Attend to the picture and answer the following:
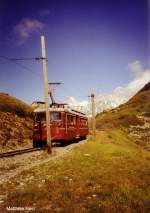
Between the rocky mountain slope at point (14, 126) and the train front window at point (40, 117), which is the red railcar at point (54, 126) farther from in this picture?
the rocky mountain slope at point (14, 126)

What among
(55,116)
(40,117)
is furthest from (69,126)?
(40,117)

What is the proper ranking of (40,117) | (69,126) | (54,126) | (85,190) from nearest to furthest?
1. (85,190)
2. (54,126)
3. (40,117)
4. (69,126)

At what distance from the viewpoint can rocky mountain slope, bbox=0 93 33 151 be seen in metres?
24.9

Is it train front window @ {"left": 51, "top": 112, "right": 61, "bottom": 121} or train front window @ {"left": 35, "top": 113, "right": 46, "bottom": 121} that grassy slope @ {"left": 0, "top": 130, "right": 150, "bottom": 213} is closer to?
train front window @ {"left": 51, "top": 112, "right": 61, "bottom": 121}

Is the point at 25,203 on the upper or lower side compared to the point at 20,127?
lower

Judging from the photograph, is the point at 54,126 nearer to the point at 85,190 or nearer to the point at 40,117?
the point at 40,117

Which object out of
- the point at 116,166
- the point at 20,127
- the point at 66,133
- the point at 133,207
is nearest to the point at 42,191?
the point at 133,207

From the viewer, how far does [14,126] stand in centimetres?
2945

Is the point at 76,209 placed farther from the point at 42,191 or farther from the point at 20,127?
the point at 20,127

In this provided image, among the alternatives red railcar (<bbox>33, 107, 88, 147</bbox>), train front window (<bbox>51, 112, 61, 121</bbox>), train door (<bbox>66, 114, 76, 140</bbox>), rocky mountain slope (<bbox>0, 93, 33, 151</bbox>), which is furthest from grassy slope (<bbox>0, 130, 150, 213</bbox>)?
rocky mountain slope (<bbox>0, 93, 33, 151</bbox>)

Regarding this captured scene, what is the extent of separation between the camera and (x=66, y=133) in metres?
22.1

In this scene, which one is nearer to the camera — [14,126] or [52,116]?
[52,116]

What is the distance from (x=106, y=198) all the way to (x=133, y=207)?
0.76 meters

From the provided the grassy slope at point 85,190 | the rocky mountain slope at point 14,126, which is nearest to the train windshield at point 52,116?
the rocky mountain slope at point 14,126
